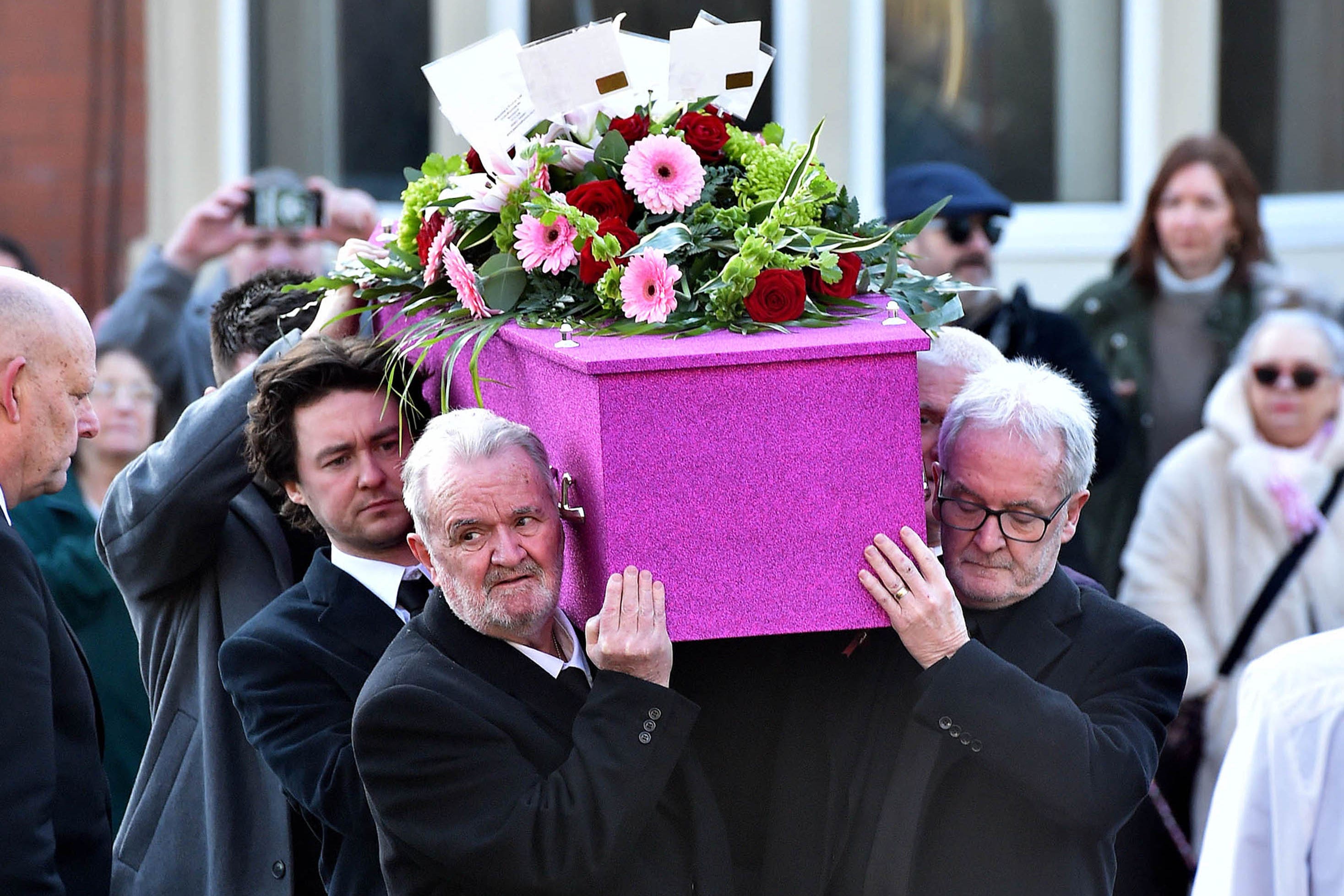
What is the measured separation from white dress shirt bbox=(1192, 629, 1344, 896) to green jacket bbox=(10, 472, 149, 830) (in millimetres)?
2760

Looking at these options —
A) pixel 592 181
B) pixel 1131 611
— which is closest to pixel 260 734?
pixel 592 181

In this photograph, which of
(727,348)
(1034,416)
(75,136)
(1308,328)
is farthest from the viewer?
(75,136)

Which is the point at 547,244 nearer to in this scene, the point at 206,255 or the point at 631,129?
the point at 631,129

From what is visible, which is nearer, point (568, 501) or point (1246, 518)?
point (568, 501)

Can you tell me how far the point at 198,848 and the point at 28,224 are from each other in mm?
4303

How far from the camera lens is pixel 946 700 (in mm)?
2342

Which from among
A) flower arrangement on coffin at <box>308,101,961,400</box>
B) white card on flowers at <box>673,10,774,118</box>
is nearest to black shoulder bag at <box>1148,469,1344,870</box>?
flower arrangement on coffin at <box>308,101,961,400</box>

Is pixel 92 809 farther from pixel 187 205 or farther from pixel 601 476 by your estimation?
pixel 187 205

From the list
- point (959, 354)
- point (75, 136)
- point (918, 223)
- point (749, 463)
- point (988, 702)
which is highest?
point (75, 136)

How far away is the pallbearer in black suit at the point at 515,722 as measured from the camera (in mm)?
2238

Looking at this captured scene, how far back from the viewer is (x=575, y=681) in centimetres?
243

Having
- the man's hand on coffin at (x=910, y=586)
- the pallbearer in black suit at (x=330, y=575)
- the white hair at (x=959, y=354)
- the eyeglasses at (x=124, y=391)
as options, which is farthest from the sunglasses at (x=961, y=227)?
the man's hand on coffin at (x=910, y=586)

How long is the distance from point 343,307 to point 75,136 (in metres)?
4.20

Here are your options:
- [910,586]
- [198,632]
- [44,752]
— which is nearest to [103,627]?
[198,632]
